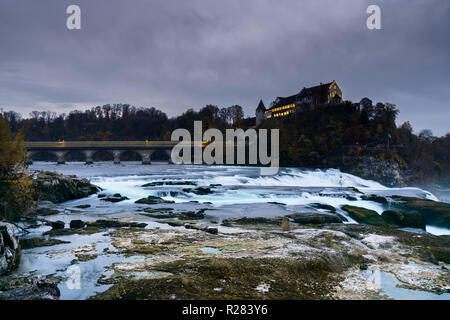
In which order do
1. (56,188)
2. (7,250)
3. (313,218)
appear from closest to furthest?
(7,250)
(313,218)
(56,188)

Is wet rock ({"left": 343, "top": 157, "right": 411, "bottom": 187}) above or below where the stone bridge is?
below

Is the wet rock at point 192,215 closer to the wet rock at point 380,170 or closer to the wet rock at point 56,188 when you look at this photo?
the wet rock at point 56,188

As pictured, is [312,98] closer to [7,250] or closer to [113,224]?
[113,224]

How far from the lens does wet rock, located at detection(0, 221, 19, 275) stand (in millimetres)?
7039

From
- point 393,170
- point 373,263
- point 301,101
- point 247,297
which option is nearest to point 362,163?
point 393,170

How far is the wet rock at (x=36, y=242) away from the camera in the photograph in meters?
9.10

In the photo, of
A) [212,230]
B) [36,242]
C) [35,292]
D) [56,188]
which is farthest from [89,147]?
[35,292]

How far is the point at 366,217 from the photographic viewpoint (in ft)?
56.1

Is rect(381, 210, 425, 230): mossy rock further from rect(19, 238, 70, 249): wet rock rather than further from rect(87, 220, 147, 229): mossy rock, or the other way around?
rect(19, 238, 70, 249): wet rock

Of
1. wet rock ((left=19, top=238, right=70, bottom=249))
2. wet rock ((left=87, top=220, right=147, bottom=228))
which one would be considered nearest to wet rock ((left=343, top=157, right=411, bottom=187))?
wet rock ((left=87, top=220, right=147, bottom=228))

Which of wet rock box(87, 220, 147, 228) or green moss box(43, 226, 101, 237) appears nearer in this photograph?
green moss box(43, 226, 101, 237)

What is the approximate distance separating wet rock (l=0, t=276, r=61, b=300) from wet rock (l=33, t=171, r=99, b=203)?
1596 cm

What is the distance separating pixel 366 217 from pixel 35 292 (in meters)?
17.8

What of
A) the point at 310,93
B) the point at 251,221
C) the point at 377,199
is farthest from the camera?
the point at 310,93
